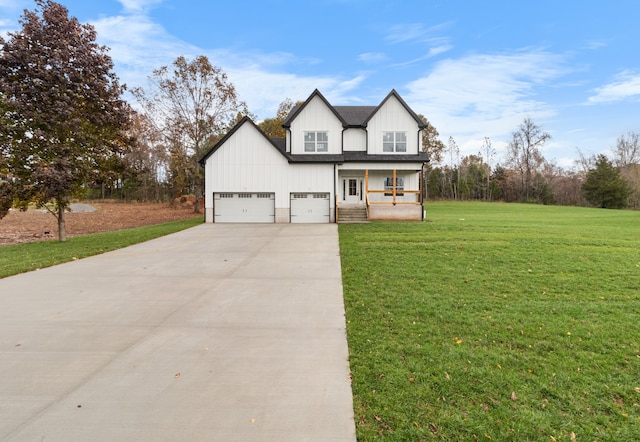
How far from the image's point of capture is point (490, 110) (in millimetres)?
27562

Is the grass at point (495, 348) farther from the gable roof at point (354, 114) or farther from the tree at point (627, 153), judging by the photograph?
the tree at point (627, 153)

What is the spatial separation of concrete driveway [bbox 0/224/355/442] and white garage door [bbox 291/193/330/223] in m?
12.1

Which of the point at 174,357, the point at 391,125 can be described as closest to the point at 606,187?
the point at 391,125

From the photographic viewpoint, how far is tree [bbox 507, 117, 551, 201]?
163 feet

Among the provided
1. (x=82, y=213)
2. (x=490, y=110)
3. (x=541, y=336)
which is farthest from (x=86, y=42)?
(x=490, y=110)

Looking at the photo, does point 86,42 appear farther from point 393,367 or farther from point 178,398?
point 393,367

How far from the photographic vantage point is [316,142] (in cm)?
2095

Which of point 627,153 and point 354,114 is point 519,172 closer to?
point 627,153

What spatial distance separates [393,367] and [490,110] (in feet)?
97.7

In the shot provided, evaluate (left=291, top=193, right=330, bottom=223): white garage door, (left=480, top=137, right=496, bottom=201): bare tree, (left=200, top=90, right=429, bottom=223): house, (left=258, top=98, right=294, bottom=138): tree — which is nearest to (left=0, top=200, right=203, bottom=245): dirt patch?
(left=200, top=90, right=429, bottom=223): house

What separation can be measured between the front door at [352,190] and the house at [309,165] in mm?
1373

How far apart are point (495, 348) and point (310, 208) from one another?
54.5 feet

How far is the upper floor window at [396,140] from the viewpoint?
70.0 feet

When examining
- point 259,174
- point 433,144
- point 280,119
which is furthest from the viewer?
point 433,144
